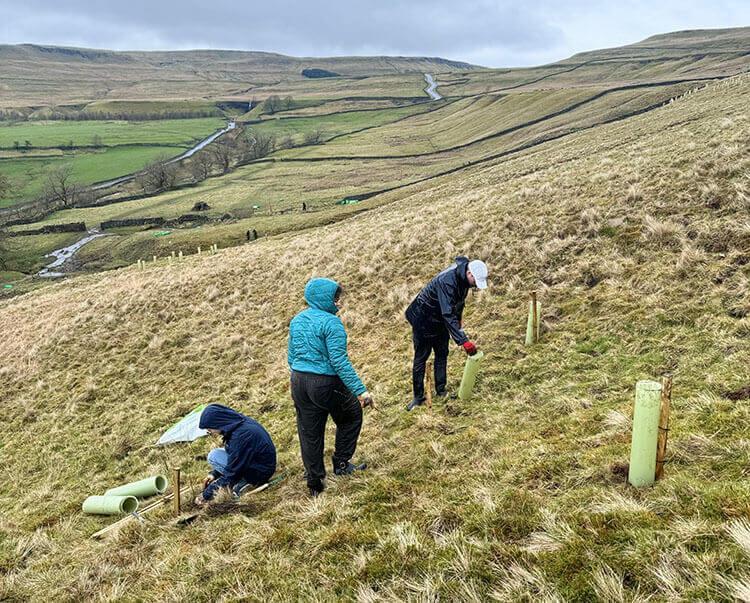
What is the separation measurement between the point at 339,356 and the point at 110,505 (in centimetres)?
496

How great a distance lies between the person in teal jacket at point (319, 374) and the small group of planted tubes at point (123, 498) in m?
3.30

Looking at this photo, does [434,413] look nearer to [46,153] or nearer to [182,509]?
[182,509]

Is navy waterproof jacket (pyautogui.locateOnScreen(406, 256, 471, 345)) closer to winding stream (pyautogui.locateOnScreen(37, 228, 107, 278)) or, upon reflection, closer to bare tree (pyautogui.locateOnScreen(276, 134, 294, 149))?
winding stream (pyautogui.locateOnScreen(37, 228, 107, 278))

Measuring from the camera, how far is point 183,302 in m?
20.0

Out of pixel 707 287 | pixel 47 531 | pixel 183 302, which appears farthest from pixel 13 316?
pixel 707 287

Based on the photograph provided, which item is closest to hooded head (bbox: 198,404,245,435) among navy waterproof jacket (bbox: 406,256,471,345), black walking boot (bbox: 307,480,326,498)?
black walking boot (bbox: 307,480,326,498)

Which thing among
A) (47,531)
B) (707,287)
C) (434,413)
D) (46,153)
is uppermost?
(46,153)

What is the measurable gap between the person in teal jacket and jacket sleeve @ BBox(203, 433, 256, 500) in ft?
4.09

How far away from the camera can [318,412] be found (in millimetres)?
6152

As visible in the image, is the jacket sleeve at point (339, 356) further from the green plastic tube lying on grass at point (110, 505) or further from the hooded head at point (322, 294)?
the green plastic tube lying on grass at point (110, 505)

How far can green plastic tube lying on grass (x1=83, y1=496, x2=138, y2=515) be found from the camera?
7.50m

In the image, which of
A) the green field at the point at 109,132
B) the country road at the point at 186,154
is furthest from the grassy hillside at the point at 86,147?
the country road at the point at 186,154

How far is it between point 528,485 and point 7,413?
52.1 ft

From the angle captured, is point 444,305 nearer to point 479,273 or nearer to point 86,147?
point 479,273
